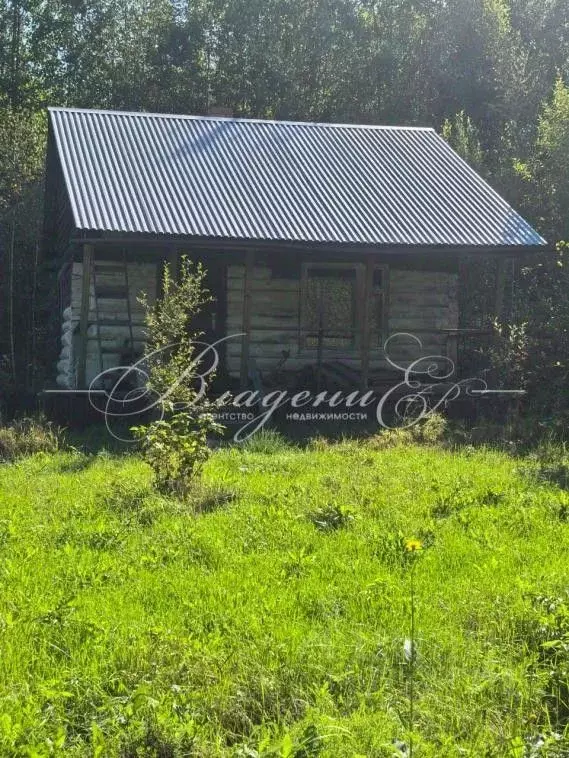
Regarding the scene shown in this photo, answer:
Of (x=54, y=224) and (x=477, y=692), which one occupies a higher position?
(x=54, y=224)

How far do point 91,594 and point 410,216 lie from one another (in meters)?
11.8

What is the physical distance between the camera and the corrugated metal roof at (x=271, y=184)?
14469 millimetres

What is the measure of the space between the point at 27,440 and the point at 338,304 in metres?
7.39

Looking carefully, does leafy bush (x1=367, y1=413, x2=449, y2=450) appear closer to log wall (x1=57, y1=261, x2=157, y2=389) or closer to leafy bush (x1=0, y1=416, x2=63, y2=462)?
leafy bush (x1=0, y1=416, x2=63, y2=462)

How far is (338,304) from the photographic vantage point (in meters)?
17.0

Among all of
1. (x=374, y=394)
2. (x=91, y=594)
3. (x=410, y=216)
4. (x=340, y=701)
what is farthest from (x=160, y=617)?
(x=410, y=216)

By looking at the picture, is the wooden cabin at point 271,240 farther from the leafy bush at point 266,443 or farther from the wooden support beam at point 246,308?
the leafy bush at point 266,443

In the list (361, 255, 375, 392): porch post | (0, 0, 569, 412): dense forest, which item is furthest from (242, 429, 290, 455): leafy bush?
(0, 0, 569, 412): dense forest

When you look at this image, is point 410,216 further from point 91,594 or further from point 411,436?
point 91,594

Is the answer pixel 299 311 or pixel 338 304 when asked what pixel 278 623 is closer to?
pixel 299 311

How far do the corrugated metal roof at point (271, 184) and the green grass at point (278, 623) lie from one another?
→ 6999 mm

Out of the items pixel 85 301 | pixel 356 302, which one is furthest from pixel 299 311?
pixel 85 301

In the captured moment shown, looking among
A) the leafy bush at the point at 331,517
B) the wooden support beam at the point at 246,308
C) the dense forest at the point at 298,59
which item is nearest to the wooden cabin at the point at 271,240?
the wooden support beam at the point at 246,308

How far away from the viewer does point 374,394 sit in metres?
15.1
